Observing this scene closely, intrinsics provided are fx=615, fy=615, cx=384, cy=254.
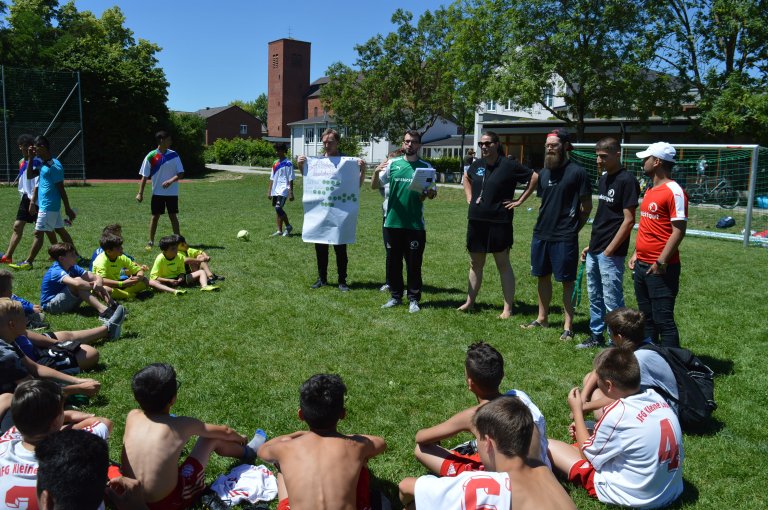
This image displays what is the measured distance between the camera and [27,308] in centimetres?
606

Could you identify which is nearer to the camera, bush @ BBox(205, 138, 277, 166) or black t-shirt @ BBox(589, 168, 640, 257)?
black t-shirt @ BBox(589, 168, 640, 257)

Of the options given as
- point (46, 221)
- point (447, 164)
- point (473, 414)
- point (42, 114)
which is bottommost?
point (473, 414)

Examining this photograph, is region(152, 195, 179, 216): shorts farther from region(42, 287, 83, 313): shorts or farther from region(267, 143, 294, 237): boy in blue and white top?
region(42, 287, 83, 313): shorts

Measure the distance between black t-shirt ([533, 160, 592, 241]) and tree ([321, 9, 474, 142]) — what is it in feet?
121

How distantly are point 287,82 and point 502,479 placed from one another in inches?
3553

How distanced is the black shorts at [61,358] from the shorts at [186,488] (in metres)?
2.01

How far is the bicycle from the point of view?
18547mm

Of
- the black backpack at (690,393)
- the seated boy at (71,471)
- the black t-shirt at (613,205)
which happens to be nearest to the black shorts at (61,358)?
the seated boy at (71,471)

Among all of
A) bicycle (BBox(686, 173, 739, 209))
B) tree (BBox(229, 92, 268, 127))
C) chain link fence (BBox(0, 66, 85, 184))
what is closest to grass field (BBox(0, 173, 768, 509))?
bicycle (BBox(686, 173, 739, 209))

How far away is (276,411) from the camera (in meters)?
4.66

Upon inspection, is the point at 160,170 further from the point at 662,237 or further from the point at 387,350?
the point at 662,237

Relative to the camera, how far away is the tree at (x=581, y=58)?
28.3 m

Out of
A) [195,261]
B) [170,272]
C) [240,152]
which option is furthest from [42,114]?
[240,152]

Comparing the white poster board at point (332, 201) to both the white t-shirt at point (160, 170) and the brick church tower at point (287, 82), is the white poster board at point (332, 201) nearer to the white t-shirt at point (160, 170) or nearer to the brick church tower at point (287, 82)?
the white t-shirt at point (160, 170)
